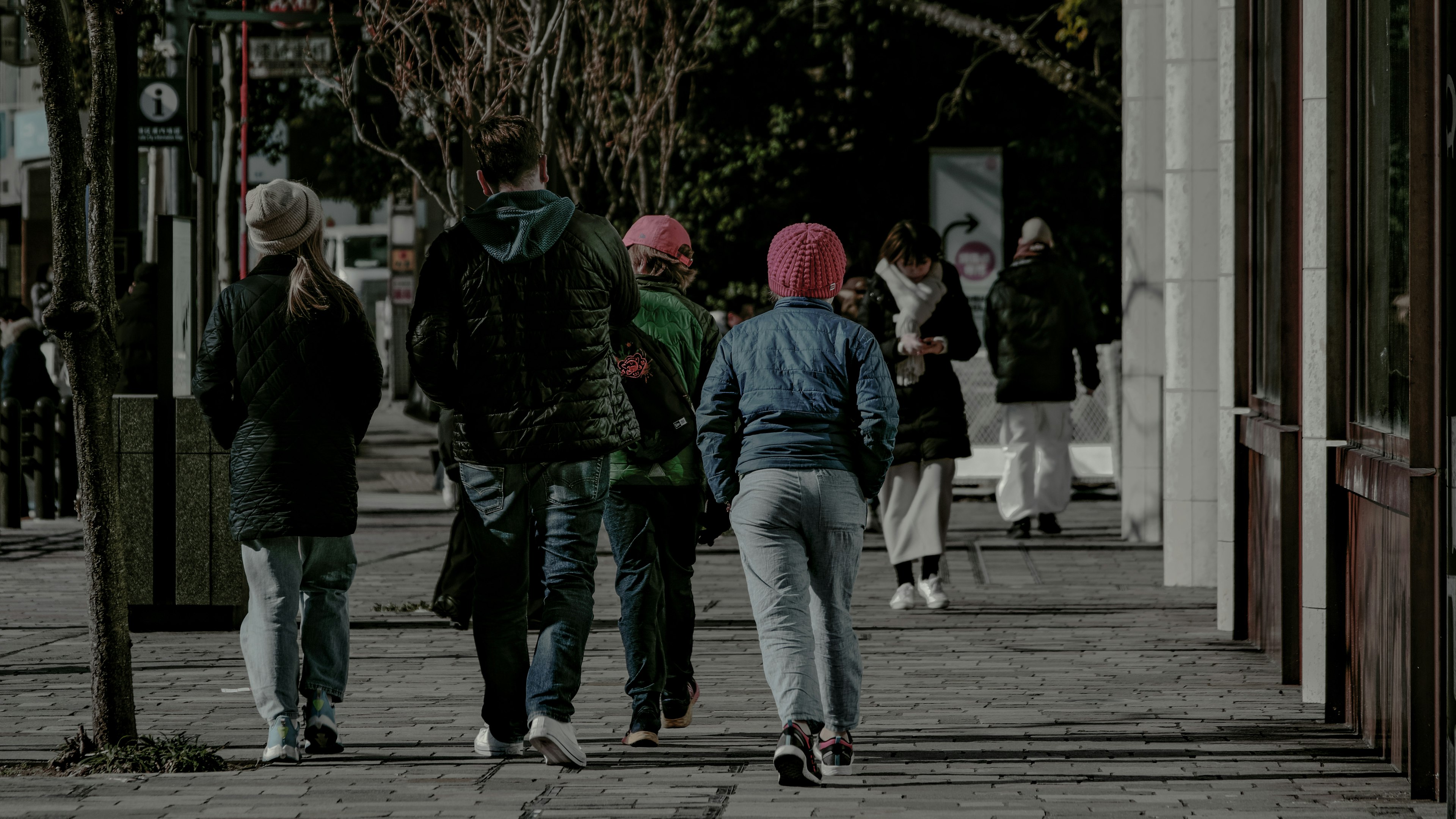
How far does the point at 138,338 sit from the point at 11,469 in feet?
4.84

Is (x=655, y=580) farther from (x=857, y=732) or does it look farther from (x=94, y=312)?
(x=94, y=312)

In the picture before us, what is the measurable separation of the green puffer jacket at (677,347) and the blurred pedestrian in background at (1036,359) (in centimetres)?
723

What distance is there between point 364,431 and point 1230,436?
420 cm

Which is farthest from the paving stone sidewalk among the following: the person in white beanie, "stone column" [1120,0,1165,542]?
"stone column" [1120,0,1165,542]

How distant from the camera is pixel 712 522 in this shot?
676cm

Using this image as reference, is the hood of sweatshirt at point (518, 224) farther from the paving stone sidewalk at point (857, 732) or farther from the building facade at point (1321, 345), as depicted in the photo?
the building facade at point (1321, 345)

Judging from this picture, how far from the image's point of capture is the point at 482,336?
595 centimetres

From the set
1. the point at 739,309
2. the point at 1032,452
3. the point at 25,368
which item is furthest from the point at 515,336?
the point at 739,309

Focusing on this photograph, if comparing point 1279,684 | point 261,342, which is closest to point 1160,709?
point 1279,684

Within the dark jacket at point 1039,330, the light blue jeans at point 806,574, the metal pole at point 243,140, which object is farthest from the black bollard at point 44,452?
the light blue jeans at point 806,574

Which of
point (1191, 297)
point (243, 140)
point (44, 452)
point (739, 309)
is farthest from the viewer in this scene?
point (243, 140)

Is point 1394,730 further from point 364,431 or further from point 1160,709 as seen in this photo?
point 364,431

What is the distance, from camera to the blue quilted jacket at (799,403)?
5957mm

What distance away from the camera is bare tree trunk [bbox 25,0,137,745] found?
6.04 meters
